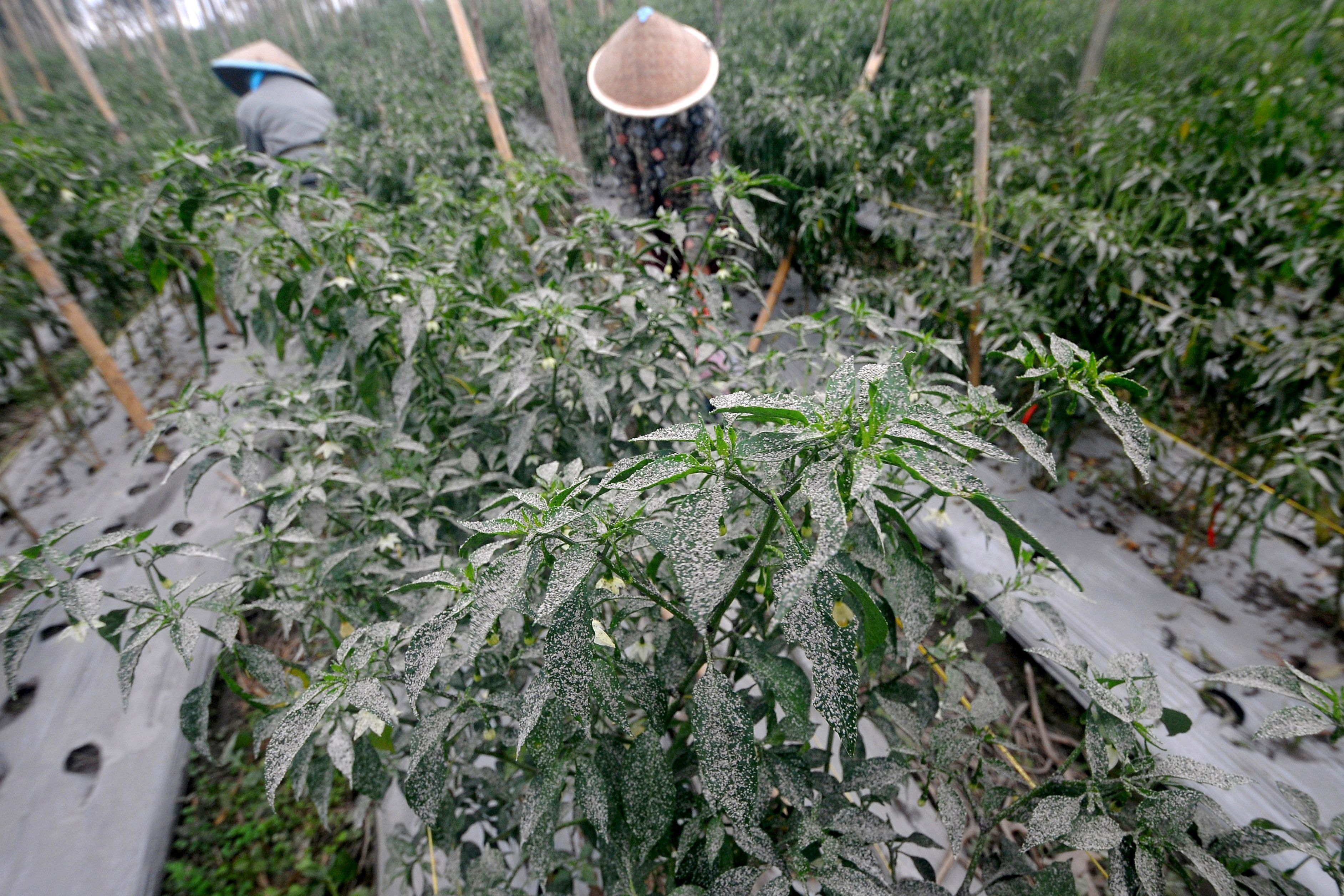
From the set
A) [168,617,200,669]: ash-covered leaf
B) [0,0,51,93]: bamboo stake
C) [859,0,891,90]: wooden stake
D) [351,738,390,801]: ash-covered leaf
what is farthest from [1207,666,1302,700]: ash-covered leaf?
[0,0,51,93]: bamboo stake

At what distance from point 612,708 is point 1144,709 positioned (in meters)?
0.62

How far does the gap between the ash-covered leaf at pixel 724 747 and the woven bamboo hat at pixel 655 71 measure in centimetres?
239

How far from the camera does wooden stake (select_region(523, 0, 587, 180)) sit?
3.39 m

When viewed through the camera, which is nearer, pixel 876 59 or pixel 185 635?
pixel 185 635

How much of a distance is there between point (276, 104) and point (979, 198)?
348cm

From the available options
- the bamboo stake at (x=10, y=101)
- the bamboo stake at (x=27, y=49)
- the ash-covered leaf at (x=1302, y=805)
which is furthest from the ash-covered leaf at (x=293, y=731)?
the bamboo stake at (x=27, y=49)

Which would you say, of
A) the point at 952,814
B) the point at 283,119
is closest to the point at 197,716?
the point at 952,814

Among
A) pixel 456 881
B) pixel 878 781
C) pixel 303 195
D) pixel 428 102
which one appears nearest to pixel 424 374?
pixel 303 195

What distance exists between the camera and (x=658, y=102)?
249cm

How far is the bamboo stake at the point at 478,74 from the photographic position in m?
2.50

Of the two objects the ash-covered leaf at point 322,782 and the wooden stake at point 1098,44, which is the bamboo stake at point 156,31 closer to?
the wooden stake at point 1098,44

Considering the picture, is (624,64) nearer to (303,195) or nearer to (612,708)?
(303,195)

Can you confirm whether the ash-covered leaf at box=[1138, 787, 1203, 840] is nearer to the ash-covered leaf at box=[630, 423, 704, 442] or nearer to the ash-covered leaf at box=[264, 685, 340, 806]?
the ash-covered leaf at box=[630, 423, 704, 442]

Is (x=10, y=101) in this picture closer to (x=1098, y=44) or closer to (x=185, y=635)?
(x=185, y=635)
